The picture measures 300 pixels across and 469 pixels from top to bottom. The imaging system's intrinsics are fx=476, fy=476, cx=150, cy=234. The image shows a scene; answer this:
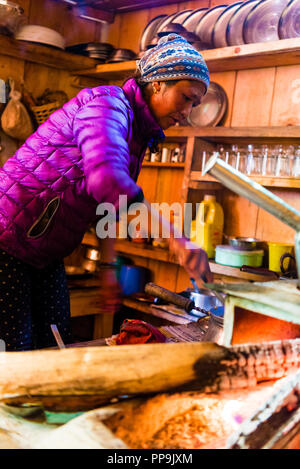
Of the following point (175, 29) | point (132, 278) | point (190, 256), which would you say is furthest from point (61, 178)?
point (132, 278)

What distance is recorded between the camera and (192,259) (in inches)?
39.1

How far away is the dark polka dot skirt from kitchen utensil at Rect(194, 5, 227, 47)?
1847 mm

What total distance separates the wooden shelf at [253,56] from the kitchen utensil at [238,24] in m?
0.11

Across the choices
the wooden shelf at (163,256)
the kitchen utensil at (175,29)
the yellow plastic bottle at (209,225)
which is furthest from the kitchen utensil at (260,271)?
the kitchen utensil at (175,29)

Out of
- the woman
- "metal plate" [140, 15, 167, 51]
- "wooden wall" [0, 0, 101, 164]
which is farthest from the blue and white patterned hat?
"wooden wall" [0, 0, 101, 164]

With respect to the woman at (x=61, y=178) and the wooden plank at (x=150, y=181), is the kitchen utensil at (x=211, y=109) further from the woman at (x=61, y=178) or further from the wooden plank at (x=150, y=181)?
the woman at (x=61, y=178)

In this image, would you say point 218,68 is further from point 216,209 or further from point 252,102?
point 216,209

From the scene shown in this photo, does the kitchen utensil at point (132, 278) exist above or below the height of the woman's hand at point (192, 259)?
below

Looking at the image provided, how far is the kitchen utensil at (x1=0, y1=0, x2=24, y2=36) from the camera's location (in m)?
2.88

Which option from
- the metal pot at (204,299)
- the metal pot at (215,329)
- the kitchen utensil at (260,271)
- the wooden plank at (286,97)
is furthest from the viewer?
the wooden plank at (286,97)

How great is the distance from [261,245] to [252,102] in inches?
35.7

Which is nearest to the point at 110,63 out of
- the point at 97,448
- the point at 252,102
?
the point at 252,102

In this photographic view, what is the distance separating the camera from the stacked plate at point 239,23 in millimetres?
2500
